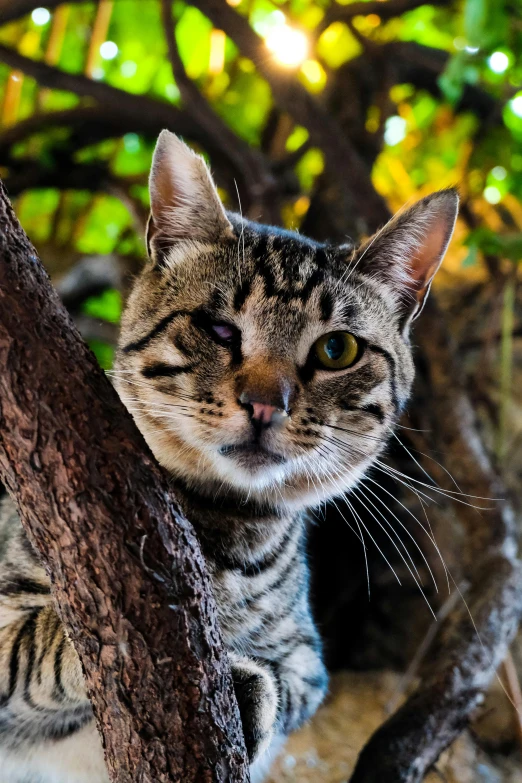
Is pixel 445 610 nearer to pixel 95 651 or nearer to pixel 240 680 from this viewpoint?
pixel 240 680

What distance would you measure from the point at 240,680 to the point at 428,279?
0.90m

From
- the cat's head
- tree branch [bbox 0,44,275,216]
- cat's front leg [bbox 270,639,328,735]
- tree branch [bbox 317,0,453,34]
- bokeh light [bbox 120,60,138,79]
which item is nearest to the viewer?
the cat's head

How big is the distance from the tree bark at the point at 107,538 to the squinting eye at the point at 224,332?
44cm

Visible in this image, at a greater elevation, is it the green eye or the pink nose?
the green eye

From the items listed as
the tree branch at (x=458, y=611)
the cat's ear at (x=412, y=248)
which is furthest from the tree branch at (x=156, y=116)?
the cat's ear at (x=412, y=248)

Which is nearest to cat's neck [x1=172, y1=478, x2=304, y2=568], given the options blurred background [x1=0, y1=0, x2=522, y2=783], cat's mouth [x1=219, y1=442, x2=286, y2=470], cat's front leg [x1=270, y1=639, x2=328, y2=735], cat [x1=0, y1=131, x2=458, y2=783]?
cat [x1=0, y1=131, x2=458, y2=783]

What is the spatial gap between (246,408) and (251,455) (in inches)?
3.6

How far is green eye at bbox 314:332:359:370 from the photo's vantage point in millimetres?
1310

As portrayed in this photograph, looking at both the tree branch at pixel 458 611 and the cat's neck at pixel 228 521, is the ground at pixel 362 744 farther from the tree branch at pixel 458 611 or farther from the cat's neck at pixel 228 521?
the cat's neck at pixel 228 521

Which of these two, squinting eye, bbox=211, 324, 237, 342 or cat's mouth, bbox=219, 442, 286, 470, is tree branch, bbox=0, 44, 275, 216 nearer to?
squinting eye, bbox=211, 324, 237, 342

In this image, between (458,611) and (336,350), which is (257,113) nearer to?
(336,350)

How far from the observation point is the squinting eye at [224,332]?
126 cm

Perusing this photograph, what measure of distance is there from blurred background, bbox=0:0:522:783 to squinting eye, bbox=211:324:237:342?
2.59 ft

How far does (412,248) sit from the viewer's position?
1.47 metres
